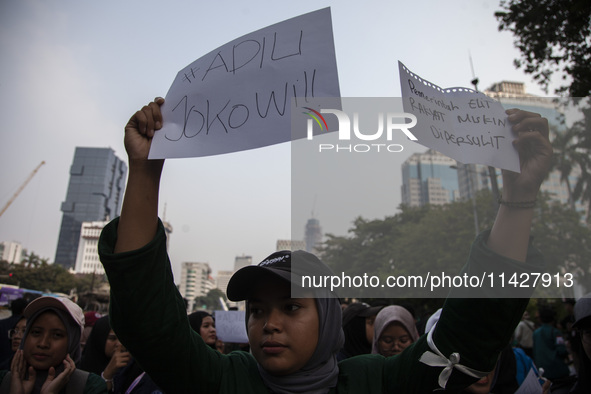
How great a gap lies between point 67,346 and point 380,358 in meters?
2.18

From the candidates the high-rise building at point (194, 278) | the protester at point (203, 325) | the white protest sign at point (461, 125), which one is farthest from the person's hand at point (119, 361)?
the high-rise building at point (194, 278)

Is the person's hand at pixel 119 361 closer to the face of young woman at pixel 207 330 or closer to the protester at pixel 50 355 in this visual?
the protester at pixel 50 355

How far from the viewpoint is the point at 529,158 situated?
1.37 m

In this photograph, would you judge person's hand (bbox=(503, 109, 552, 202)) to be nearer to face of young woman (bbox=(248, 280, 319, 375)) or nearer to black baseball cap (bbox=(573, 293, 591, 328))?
face of young woman (bbox=(248, 280, 319, 375))

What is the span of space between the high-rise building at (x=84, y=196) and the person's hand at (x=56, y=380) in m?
162

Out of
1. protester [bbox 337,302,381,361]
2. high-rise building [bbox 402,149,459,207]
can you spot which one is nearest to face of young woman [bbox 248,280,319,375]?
high-rise building [bbox 402,149,459,207]

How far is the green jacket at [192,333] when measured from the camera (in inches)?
45.6

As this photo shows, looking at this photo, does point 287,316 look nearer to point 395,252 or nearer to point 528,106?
point 395,252

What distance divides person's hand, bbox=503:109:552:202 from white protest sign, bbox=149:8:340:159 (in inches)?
25.3

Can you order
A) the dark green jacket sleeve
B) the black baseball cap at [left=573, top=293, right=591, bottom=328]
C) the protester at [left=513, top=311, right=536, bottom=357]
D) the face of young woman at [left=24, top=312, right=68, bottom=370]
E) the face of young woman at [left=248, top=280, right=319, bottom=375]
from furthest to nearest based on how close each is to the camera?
1. the protester at [left=513, top=311, right=536, bottom=357]
2. the face of young woman at [left=24, top=312, right=68, bottom=370]
3. the black baseball cap at [left=573, top=293, right=591, bottom=328]
4. the face of young woman at [left=248, top=280, right=319, bottom=375]
5. the dark green jacket sleeve

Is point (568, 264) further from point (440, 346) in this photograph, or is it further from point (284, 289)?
point (284, 289)

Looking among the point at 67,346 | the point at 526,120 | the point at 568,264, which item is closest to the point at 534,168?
the point at 526,120

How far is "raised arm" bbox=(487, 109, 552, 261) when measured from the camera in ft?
4.14

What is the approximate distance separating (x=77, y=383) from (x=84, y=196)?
170 metres
